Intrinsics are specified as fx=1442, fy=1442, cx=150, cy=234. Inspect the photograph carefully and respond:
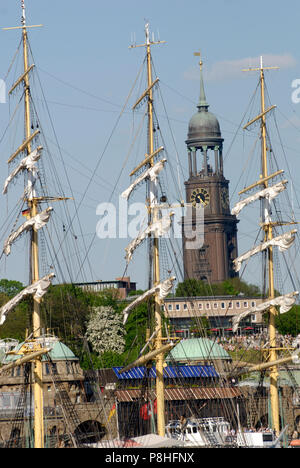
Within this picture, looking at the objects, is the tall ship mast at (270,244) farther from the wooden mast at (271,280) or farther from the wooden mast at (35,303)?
the wooden mast at (35,303)

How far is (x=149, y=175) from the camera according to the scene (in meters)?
113

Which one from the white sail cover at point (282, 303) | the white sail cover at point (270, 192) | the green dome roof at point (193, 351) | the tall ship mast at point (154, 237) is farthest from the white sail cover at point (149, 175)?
the green dome roof at point (193, 351)

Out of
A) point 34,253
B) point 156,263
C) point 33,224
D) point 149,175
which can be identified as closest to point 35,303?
point 34,253

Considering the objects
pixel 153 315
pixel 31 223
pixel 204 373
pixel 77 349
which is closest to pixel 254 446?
pixel 153 315

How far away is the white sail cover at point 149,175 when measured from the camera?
113 meters

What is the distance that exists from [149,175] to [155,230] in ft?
15.1

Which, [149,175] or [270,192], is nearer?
[149,175]

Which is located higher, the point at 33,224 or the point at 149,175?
the point at 149,175

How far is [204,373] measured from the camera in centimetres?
15688

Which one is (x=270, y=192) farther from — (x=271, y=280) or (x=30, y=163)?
(x=30, y=163)

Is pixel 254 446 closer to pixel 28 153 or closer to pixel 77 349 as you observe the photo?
pixel 28 153

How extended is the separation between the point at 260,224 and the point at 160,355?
15075mm

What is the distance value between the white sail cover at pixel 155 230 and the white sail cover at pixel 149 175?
3.47 metres

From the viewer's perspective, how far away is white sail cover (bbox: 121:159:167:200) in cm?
11294
